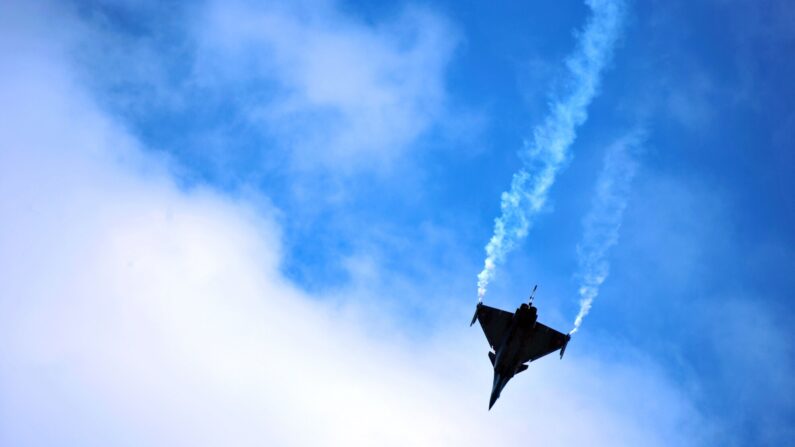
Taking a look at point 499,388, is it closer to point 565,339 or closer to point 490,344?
point 490,344

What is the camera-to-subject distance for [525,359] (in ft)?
126

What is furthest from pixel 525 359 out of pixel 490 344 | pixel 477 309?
pixel 477 309

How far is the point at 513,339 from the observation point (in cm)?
3709

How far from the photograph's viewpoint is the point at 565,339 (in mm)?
38062

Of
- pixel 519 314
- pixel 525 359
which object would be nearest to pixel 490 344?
pixel 525 359

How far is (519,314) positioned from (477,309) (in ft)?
10.7

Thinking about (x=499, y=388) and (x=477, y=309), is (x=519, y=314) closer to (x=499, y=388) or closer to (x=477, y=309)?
(x=477, y=309)

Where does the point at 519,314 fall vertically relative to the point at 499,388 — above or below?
above

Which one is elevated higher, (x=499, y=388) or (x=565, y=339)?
(x=565, y=339)

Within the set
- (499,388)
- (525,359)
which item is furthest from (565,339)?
(499,388)

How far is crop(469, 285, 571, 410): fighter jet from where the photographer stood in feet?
120

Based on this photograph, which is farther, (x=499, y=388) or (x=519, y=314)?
(x=499, y=388)

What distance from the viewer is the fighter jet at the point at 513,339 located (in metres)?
36.5

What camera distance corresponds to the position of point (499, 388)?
127ft
